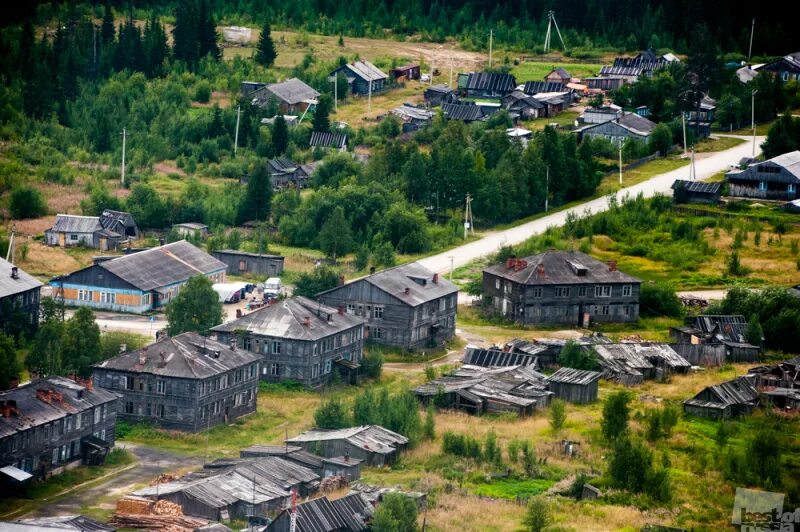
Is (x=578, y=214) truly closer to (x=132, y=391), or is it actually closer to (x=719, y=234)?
(x=719, y=234)

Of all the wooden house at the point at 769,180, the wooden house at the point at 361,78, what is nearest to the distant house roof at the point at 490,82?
the wooden house at the point at 361,78

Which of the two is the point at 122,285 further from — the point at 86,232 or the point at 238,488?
the point at 238,488

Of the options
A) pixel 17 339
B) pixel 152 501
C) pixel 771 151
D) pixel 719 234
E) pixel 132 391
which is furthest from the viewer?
pixel 771 151

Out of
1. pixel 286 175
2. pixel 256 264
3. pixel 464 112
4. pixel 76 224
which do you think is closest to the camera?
pixel 256 264

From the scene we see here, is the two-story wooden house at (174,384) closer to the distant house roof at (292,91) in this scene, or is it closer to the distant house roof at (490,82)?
the distant house roof at (292,91)

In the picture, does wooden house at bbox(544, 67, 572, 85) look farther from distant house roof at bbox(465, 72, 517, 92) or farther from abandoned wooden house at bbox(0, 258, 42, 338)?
abandoned wooden house at bbox(0, 258, 42, 338)

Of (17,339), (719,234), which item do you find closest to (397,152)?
(719,234)

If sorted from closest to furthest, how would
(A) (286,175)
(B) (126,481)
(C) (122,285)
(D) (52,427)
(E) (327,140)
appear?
(B) (126,481) → (D) (52,427) → (C) (122,285) → (A) (286,175) → (E) (327,140)

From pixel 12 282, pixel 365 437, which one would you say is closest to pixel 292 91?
pixel 12 282
